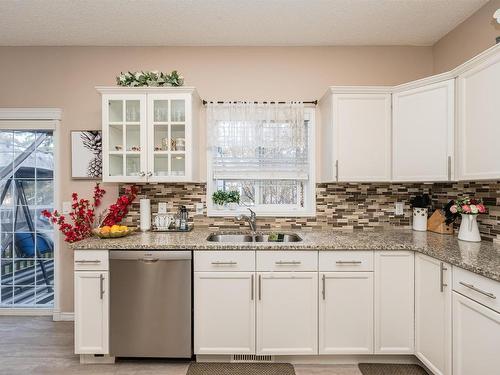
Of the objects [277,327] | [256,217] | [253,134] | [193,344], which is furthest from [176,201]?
[277,327]

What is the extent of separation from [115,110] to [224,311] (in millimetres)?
1950

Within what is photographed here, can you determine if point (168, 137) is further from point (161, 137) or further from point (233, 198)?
point (233, 198)

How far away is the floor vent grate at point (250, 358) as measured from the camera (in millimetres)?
2211

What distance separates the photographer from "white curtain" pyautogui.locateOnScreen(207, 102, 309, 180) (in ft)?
9.24

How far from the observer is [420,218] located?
268 centimetres

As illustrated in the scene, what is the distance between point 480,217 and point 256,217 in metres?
1.85

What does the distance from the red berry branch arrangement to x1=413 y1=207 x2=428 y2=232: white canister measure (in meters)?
2.70

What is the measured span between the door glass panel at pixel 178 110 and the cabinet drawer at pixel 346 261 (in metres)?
1.66

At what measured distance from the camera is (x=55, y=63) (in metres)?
2.91

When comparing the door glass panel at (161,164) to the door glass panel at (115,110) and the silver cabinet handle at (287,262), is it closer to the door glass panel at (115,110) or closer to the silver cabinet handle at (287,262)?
the door glass panel at (115,110)

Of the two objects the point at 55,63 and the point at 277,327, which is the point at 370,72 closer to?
the point at 277,327

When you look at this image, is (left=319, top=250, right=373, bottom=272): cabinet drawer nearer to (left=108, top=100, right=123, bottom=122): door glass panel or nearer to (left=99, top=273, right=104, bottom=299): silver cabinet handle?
(left=99, top=273, right=104, bottom=299): silver cabinet handle

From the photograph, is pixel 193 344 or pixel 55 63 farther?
pixel 55 63

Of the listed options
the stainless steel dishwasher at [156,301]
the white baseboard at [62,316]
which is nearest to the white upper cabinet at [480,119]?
the stainless steel dishwasher at [156,301]
